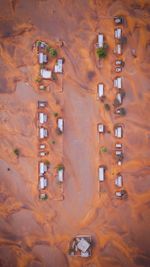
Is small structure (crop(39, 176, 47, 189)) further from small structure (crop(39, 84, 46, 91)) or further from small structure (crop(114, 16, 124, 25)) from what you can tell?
small structure (crop(114, 16, 124, 25))

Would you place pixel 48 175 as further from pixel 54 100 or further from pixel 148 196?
pixel 148 196

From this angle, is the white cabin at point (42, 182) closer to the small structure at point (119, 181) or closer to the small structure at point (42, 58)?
the small structure at point (119, 181)

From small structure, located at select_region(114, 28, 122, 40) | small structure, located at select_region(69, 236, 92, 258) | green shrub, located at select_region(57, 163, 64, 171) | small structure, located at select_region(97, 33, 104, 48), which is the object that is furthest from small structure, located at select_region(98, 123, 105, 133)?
small structure, located at select_region(69, 236, 92, 258)

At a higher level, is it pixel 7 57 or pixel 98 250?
pixel 7 57

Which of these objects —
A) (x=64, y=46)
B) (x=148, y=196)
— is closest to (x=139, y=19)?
(x=64, y=46)

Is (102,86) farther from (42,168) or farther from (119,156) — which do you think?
(42,168)

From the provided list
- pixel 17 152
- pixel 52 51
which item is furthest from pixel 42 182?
pixel 52 51

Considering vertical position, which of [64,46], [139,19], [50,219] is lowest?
[50,219]
